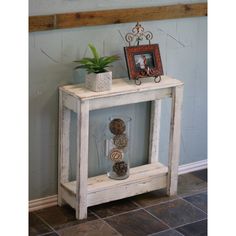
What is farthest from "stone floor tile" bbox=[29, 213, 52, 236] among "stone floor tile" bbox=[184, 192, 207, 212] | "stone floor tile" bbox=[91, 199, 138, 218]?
"stone floor tile" bbox=[184, 192, 207, 212]

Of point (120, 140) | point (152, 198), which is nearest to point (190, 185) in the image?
point (152, 198)

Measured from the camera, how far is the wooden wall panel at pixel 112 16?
256 centimetres

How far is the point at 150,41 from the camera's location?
9.75 feet

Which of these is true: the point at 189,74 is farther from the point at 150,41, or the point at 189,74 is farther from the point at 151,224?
the point at 151,224

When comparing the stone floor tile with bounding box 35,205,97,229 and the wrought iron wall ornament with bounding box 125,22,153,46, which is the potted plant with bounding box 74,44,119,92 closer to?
the wrought iron wall ornament with bounding box 125,22,153,46

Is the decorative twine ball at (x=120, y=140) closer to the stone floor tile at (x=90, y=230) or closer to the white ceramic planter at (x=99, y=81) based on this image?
the white ceramic planter at (x=99, y=81)

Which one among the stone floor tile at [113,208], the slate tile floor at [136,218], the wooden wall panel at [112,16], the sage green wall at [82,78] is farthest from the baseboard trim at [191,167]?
the wooden wall panel at [112,16]

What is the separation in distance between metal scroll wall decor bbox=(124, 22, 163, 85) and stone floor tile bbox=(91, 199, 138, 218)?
725 millimetres

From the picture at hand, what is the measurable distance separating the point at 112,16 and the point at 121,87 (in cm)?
40

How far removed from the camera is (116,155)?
9.41ft

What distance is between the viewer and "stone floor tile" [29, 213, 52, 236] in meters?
2.64

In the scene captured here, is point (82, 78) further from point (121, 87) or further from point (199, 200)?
point (199, 200)
